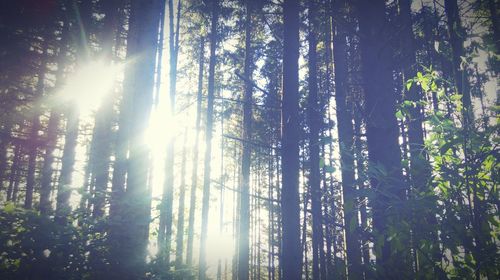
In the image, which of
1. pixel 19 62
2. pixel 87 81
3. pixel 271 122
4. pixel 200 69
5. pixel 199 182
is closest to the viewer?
pixel 19 62

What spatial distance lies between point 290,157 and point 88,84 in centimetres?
974

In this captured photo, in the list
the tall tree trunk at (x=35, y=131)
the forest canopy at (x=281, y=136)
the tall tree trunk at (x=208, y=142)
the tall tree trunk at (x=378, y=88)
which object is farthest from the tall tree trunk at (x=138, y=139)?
the tall tree trunk at (x=35, y=131)

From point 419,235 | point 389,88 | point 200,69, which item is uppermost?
point 200,69

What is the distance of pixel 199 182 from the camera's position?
64.7 ft

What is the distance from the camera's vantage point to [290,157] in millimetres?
5266

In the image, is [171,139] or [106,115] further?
[171,139]

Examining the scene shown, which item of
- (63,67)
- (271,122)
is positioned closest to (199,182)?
(271,122)

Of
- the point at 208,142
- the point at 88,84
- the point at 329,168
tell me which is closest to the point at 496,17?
the point at 329,168

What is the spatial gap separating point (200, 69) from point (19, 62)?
801cm

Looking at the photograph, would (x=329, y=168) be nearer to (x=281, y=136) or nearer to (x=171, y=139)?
(x=281, y=136)

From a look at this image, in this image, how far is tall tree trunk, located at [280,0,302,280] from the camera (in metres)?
5.06

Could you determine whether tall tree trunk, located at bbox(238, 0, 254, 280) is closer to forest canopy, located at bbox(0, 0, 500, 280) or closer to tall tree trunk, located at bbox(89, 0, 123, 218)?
forest canopy, located at bbox(0, 0, 500, 280)

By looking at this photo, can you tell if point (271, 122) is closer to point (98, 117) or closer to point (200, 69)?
point (200, 69)

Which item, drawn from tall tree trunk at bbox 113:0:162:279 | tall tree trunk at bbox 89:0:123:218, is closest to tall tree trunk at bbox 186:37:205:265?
tall tree trunk at bbox 89:0:123:218
